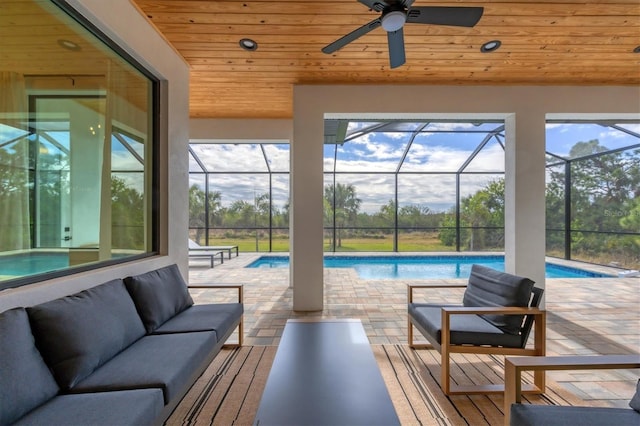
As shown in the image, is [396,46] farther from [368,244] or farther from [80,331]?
[368,244]

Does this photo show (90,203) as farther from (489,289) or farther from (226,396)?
(489,289)

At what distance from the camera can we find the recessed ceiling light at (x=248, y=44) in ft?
9.68

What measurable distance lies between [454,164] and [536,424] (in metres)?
8.10

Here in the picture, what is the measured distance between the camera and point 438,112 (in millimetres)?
3721

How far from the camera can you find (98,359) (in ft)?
4.95

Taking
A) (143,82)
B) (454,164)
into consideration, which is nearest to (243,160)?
(143,82)

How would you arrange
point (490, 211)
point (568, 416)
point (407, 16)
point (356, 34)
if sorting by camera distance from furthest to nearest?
1. point (490, 211)
2. point (356, 34)
3. point (407, 16)
4. point (568, 416)

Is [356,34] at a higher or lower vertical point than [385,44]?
lower

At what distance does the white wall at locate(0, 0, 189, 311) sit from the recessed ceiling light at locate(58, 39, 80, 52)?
0.22 meters

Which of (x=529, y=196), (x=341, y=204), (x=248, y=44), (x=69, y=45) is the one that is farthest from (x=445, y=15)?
(x=341, y=204)

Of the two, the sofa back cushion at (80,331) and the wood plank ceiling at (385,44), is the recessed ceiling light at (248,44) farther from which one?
the sofa back cushion at (80,331)

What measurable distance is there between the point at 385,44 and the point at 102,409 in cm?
351

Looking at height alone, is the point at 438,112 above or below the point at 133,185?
above

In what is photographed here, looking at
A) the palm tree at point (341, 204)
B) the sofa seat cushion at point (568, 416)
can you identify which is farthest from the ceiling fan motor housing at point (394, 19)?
the palm tree at point (341, 204)
